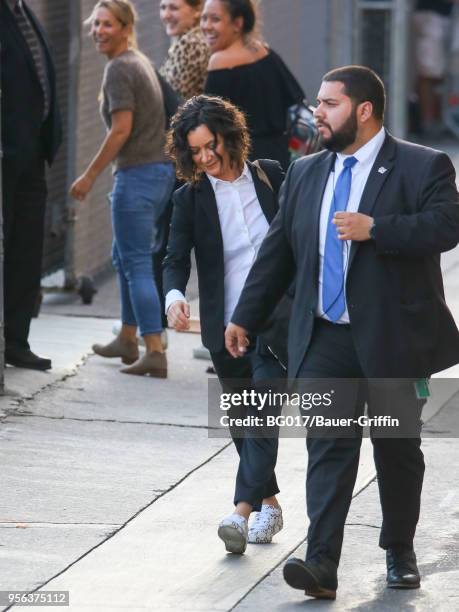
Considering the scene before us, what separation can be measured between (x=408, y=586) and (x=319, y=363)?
809 millimetres

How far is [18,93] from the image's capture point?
8547 millimetres

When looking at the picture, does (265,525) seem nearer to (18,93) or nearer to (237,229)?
(237,229)

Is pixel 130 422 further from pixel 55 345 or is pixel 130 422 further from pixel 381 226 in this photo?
pixel 381 226

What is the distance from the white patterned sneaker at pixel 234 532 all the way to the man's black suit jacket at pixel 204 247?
0.62 metres

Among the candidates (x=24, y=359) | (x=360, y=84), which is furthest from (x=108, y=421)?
(x=360, y=84)

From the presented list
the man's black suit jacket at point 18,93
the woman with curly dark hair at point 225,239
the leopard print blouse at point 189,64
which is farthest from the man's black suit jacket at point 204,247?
the leopard print blouse at point 189,64

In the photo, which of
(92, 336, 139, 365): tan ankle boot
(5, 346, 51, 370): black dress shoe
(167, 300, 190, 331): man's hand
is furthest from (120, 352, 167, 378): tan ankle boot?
(167, 300, 190, 331): man's hand

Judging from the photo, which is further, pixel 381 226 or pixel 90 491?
pixel 90 491

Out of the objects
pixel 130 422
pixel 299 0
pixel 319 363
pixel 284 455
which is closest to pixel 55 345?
pixel 130 422

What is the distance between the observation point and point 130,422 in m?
8.03

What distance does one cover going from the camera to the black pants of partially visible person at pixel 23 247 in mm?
8719

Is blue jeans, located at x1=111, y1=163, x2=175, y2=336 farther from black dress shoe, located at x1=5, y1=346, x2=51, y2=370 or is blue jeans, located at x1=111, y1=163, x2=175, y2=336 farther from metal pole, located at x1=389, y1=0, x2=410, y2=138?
metal pole, located at x1=389, y1=0, x2=410, y2=138

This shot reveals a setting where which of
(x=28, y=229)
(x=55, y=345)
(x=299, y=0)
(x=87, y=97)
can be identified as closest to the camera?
(x=28, y=229)

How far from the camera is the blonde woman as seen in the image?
347 inches
